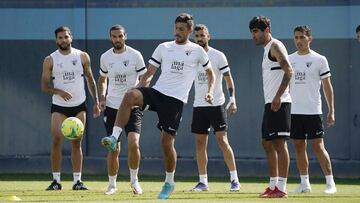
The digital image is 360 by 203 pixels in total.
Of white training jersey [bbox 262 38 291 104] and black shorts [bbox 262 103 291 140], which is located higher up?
white training jersey [bbox 262 38 291 104]

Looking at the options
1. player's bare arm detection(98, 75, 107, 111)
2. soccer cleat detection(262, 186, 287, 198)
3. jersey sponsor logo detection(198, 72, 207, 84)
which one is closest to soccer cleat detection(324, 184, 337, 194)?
soccer cleat detection(262, 186, 287, 198)

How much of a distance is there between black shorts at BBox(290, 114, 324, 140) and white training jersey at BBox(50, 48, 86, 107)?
134 inches

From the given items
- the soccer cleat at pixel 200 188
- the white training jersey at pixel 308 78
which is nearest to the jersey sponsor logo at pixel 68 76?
the soccer cleat at pixel 200 188

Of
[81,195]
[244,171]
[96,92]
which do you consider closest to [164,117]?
[81,195]

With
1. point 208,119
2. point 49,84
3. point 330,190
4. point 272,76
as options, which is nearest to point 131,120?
point 208,119

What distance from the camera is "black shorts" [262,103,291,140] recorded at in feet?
49.7

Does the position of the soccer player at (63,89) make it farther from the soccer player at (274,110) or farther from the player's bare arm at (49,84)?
the soccer player at (274,110)

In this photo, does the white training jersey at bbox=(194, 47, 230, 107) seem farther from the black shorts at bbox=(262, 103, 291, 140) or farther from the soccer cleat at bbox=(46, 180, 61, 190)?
the soccer cleat at bbox=(46, 180, 61, 190)

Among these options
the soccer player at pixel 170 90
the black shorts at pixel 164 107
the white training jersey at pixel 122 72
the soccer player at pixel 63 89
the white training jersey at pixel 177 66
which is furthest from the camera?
the soccer player at pixel 63 89

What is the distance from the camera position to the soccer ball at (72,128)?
16.5m

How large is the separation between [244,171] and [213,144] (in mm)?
835

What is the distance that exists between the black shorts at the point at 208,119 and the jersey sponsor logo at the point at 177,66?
232 cm

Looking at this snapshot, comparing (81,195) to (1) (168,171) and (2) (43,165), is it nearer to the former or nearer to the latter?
(1) (168,171)

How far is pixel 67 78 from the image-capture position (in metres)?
17.7
